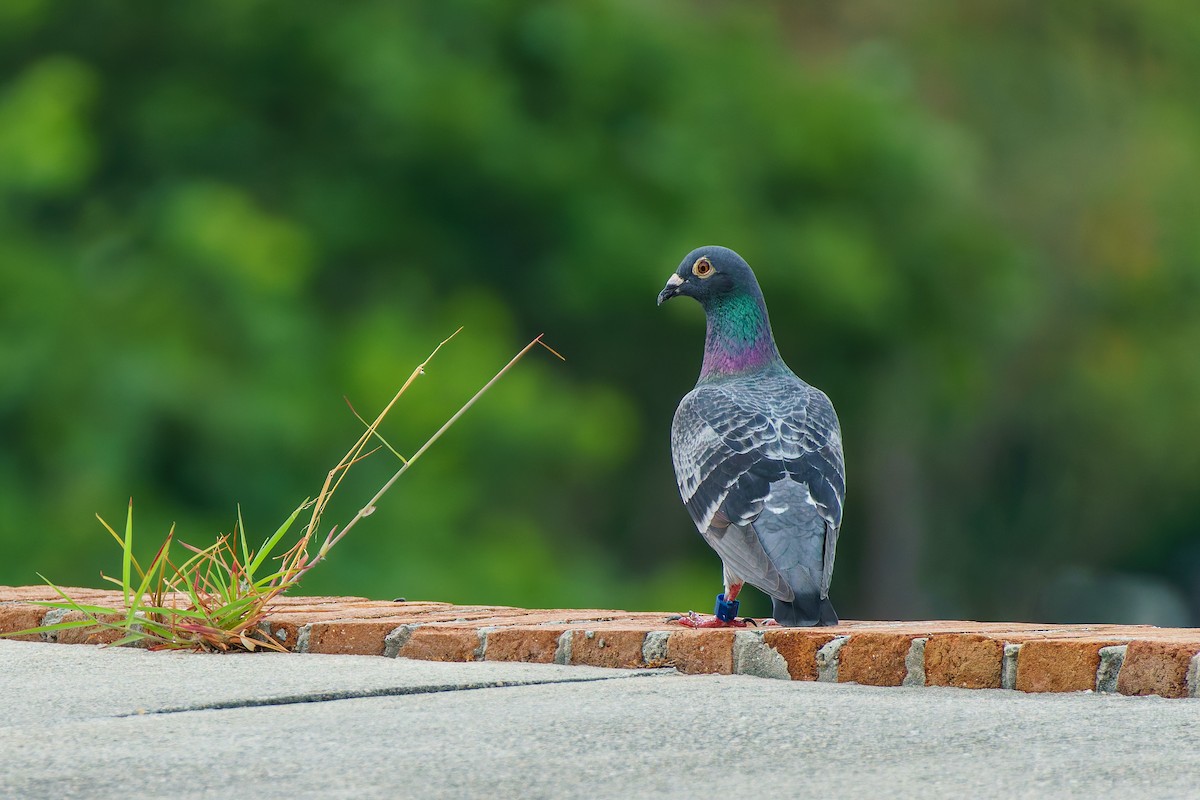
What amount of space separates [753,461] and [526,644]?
0.86 metres

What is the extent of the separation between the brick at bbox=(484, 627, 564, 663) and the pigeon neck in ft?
4.58

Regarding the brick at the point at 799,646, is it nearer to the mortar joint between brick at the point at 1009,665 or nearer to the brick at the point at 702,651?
the brick at the point at 702,651

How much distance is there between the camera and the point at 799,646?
13.9 ft

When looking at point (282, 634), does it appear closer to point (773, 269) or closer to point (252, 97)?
point (252, 97)

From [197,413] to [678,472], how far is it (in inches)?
274

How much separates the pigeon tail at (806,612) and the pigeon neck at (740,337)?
1230mm

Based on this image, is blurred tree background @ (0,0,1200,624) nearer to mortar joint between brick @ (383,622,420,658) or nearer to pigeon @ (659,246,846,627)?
pigeon @ (659,246,846,627)

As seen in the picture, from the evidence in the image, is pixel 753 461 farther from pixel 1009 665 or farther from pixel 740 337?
pixel 1009 665

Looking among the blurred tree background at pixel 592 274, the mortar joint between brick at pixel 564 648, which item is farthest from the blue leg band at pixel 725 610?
the blurred tree background at pixel 592 274

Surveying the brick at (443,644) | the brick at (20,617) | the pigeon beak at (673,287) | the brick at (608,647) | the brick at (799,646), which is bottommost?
the brick at (20,617)

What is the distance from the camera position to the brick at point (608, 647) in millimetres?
4406

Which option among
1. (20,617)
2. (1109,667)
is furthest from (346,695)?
(20,617)

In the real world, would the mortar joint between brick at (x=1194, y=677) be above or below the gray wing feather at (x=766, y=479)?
below

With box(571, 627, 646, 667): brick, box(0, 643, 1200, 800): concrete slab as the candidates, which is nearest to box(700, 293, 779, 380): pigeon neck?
box(571, 627, 646, 667): brick
